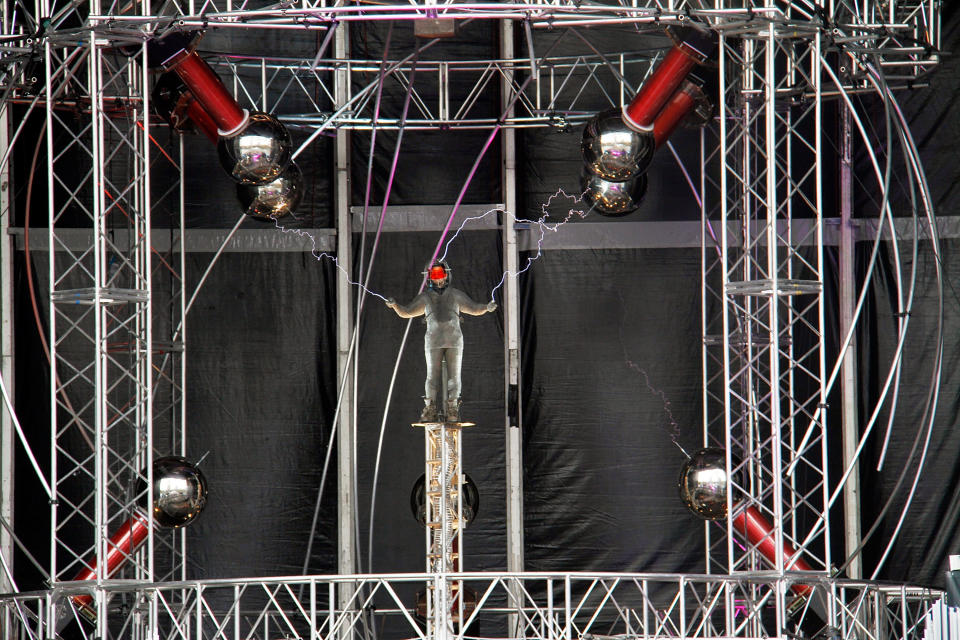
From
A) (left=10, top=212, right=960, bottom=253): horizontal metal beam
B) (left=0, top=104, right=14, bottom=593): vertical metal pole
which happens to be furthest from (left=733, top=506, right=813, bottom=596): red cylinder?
(left=0, top=104, right=14, bottom=593): vertical metal pole

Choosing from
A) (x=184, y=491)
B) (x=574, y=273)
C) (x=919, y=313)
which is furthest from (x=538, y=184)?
(x=184, y=491)

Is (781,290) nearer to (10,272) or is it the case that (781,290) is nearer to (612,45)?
(612,45)

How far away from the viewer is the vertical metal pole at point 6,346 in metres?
10.5

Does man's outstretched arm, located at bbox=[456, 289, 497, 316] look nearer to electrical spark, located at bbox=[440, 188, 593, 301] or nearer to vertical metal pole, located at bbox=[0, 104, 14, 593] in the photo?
electrical spark, located at bbox=[440, 188, 593, 301]

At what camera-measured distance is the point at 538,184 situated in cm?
1124

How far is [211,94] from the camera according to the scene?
890 centimetres

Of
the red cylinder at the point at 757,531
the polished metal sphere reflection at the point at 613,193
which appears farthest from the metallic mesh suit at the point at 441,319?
Result: the red cylinder at the point at 757,531

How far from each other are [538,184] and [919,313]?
3318 mm

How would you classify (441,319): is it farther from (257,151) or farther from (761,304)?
(761,304)

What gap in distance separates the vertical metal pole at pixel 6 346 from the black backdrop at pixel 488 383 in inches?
4.6

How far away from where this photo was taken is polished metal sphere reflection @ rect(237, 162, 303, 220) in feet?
30.8

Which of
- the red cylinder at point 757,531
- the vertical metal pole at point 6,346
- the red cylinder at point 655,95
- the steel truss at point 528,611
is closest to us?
the red cylinder at point 757,531

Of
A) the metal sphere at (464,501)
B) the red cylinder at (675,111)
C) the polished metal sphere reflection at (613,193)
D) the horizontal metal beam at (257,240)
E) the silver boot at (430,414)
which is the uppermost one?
the red cylinder at (675,111)

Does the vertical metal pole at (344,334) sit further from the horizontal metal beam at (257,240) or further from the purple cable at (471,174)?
the purple cable at (471,174)
